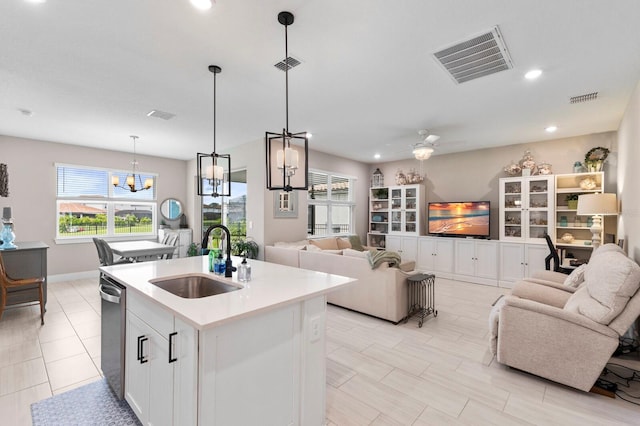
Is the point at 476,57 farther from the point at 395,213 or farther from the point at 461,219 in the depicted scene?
the point at 395,213

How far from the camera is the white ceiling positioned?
6.81 ft

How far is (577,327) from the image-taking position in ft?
7.63

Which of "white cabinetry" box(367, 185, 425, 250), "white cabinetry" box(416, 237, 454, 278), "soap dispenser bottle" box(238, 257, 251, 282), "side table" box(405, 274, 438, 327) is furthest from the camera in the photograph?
"white cabinetry" box(367, 185, 425, 250)

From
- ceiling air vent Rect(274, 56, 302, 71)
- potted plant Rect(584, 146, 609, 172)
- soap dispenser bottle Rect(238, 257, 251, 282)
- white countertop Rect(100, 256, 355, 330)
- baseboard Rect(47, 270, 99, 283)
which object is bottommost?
baseboard Rect(47, 270, 99, 283)

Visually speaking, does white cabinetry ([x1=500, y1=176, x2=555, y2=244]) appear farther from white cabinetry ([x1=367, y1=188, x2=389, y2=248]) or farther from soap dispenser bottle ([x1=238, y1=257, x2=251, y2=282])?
soap dispenser bottle ([x1=238, y1=257, x2=251, y2=282])

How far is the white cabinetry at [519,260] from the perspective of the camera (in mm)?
5262

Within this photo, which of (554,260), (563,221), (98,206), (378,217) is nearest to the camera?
(554,260)

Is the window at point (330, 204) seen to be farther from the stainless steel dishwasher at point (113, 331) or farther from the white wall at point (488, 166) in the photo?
the stainless steel dishwasher at point (113, 331)

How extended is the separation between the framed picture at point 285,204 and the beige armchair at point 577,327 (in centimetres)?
397

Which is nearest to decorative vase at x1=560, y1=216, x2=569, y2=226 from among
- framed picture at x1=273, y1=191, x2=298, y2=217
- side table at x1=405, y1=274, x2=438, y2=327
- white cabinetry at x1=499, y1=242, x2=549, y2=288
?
white cabinetry at x1=499, y1=242, x2=549, y2=288

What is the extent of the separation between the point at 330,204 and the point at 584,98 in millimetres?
4688

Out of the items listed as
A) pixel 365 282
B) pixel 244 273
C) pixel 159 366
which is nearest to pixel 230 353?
pixel 159 366

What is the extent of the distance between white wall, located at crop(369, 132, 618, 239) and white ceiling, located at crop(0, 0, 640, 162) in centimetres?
38

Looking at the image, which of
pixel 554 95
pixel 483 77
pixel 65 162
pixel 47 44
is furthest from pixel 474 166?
pixel 65 162
